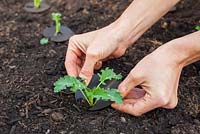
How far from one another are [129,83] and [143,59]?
0.14 m

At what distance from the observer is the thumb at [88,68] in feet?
6.70

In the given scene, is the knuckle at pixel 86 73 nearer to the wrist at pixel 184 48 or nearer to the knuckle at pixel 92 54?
the knuckle at pixel 92 54

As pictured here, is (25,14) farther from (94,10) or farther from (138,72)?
(138,72)

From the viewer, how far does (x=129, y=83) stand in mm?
1983

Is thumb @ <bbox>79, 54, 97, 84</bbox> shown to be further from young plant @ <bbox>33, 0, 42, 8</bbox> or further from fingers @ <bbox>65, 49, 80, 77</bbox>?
young plant @ <bbox>33, 0, 42, 8</bbox>

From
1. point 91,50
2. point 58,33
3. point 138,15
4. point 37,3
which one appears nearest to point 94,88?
point 91,50

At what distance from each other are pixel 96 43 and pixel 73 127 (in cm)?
42

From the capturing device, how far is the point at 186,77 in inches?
92.0

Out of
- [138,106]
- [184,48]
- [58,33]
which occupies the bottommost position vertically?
[58,33]

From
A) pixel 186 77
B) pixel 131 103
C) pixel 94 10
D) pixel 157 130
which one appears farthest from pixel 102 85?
pixel 94 10

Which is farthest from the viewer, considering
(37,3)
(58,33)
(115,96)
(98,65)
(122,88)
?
(37,3)

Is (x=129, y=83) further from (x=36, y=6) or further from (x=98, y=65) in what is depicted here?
(x=36, y=6)

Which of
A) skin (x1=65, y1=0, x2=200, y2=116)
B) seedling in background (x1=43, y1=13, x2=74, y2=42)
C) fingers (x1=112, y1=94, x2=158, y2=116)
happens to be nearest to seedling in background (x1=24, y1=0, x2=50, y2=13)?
seedling in background (x1=43, y1=13, x2=74, y2=42)

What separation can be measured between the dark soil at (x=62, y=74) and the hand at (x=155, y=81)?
111mm
